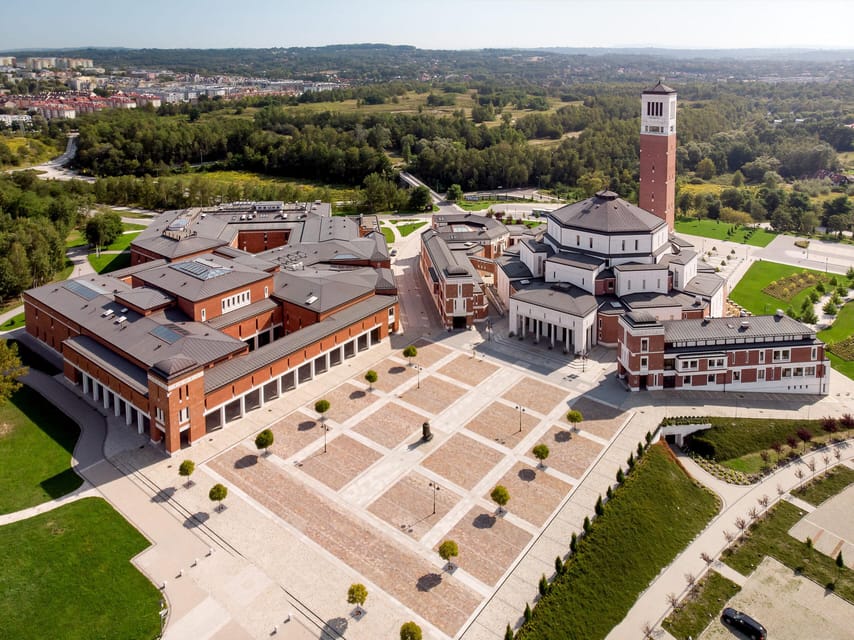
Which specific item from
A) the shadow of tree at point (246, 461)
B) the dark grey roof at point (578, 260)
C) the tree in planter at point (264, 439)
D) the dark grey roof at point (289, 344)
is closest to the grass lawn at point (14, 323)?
the dark grey roof at point (289, 344)

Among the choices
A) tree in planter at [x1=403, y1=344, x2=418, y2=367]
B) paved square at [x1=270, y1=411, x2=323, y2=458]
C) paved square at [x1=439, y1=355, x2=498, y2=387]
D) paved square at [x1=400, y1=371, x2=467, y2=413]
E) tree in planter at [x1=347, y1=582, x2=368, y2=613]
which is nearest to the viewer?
tree in planter at [x1=347, y1=582, x2=368, y2=613]

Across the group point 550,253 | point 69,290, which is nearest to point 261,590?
point 69,290

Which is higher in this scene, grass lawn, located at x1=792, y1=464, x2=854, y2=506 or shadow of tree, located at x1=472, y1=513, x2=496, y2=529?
shadow of tree, located at x1=472, y1=513, x2=496, y2=529

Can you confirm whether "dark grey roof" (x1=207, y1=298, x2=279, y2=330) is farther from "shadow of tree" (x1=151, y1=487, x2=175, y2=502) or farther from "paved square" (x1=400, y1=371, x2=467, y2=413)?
"shadow of tree" (x1=151, y1=487, x2=175, y2=502)

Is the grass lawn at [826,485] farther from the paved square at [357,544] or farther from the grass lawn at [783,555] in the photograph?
the paved square at [357,544]

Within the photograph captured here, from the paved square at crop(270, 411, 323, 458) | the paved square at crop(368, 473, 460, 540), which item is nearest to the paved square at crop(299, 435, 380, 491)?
the paved square at crop(270, 411, 323, 458)
